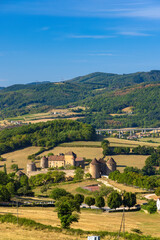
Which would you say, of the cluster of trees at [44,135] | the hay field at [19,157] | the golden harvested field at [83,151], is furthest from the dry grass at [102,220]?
the cluster of trees at [44,135]

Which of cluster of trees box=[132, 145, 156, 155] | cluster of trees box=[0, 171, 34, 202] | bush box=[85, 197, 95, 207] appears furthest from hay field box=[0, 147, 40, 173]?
bush box=[85, 197, 95, 207]

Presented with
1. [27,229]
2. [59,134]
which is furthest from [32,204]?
[59,134]

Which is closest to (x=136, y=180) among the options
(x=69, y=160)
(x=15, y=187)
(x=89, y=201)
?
(x=89, y=201)

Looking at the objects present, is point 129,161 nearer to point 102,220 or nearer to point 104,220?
point 104,220

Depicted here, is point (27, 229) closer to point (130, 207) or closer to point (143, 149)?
point (130, 207)

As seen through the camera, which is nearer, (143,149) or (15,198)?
(15,198)

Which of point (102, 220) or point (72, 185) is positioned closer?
point (102, 220)
